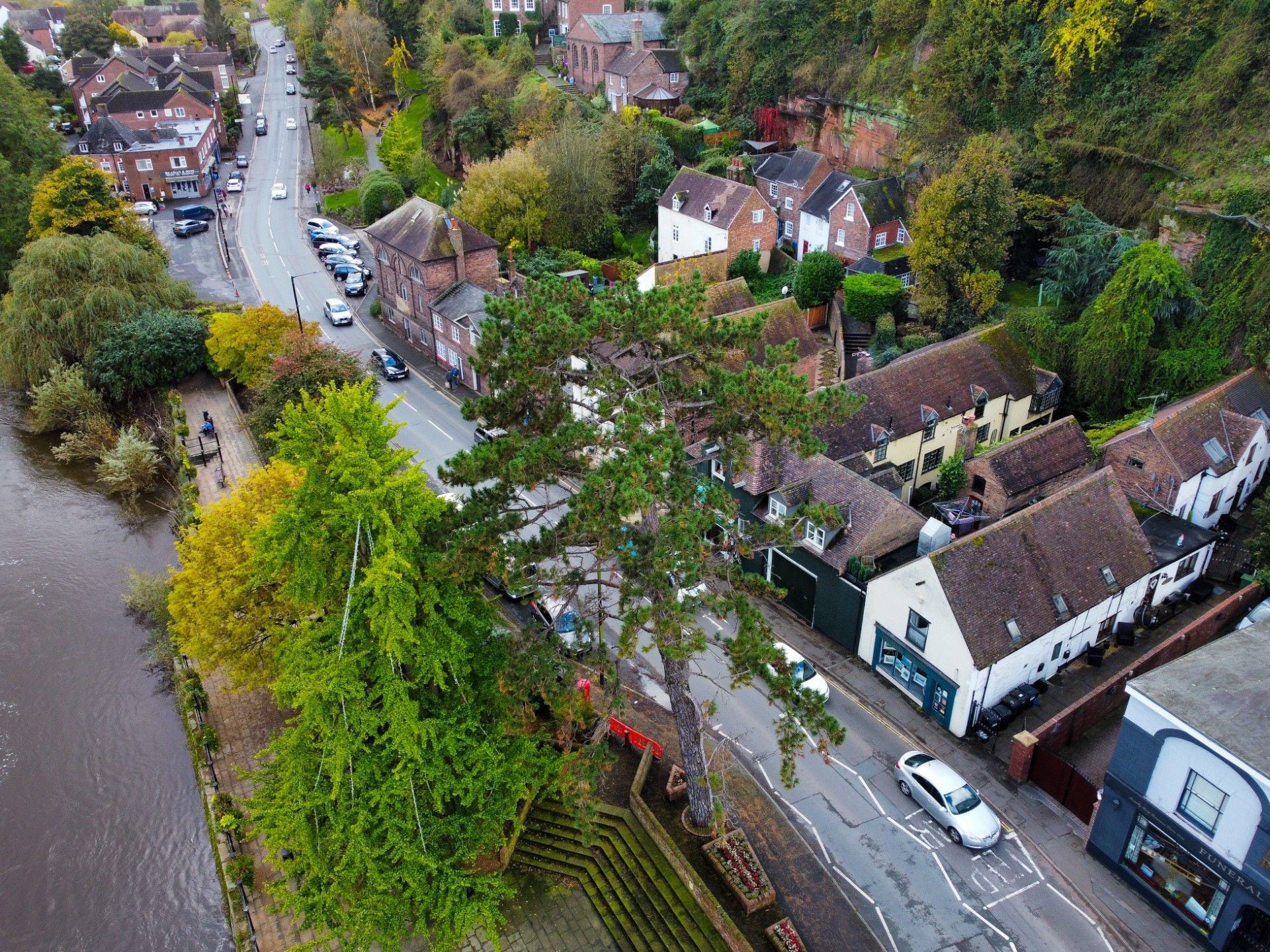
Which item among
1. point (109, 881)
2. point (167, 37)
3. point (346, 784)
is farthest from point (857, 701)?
point (167, 37)

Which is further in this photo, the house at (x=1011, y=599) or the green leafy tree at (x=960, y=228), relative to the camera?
the green leafy tree at (x=960, y=228)

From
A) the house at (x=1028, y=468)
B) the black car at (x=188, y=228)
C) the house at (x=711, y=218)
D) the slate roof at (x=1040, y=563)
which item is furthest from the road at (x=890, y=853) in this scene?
the black car at (x=188, y=228)

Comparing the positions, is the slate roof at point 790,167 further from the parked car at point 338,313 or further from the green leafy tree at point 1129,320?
the parked car at point 338,313

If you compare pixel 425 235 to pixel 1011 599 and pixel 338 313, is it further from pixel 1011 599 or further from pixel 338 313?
pixel 1011 599

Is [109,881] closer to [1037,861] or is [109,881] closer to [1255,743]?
[1037,861]

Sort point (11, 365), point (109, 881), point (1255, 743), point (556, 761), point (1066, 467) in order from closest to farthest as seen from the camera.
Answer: point (1255, 743) → point (556, 761) → point (109, 881) → point (1066, 467) → point (11, 365)
